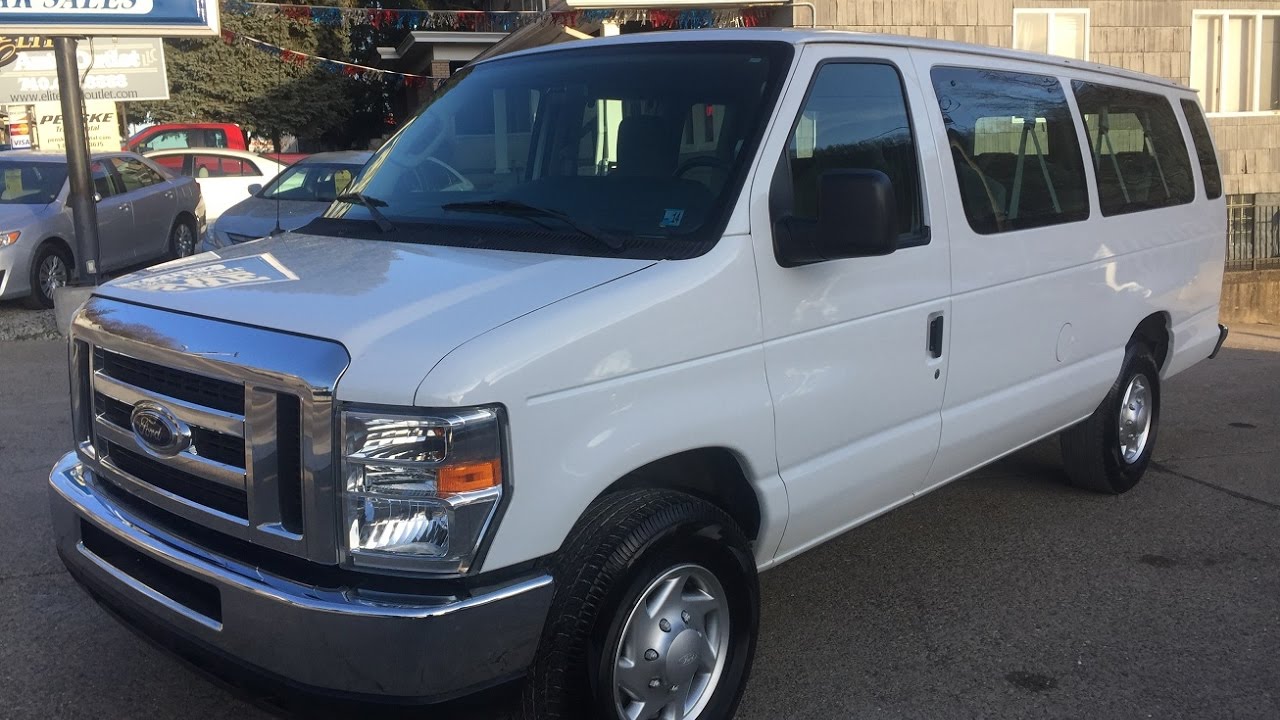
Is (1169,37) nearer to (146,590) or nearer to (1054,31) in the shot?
(1054,31)

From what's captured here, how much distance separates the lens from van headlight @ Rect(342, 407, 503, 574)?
2.64 m

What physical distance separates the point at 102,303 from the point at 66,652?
1.39 meters

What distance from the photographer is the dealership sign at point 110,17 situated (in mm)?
9711

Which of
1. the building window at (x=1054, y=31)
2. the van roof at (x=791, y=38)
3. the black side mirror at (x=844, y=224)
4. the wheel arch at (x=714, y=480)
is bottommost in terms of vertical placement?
the wheel arch at (x=714, y=480)

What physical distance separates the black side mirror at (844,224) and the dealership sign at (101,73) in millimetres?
20248

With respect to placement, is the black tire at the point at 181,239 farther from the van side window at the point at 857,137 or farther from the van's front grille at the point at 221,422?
the van side window at the point at 857,137

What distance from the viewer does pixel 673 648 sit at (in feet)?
10.5

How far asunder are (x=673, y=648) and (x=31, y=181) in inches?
436

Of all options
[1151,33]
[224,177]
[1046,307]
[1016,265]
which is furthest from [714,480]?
[224,177]

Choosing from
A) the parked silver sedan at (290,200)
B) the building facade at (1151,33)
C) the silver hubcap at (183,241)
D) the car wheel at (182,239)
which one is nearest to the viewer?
the parked silver sedan at (290,200)

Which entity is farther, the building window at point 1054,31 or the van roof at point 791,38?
the building window at point 1054,31

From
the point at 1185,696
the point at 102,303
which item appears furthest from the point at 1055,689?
the point at 102,303

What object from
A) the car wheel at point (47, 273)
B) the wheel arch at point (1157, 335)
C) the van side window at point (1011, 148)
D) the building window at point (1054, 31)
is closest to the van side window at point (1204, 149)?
the wheel arch at point (1157, 335)

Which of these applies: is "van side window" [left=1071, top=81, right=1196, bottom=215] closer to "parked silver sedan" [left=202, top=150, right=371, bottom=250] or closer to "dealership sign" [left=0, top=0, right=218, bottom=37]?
"parked silver sedan" [left=202, top=150, right=371, bottom=250]
